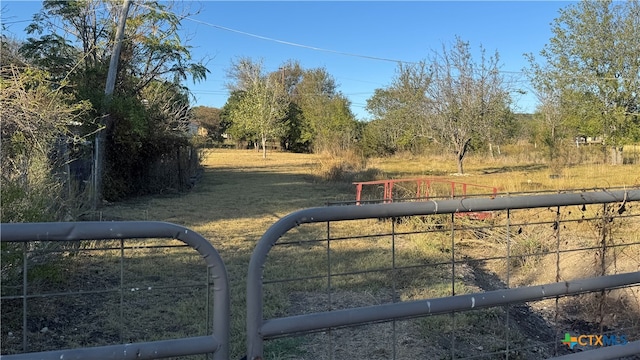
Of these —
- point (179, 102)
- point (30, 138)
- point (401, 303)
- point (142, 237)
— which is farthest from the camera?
point (179, 102)

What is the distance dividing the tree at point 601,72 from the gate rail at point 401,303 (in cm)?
2914

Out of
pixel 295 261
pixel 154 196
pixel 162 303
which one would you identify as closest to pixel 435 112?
pixel 154 196

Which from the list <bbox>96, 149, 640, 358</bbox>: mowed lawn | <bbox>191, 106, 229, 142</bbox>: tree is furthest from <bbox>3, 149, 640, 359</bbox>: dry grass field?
<bbox>191, 106, 229, 142</bbox>: tree

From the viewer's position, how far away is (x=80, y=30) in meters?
14.4

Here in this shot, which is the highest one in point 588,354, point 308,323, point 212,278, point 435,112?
point 435,112

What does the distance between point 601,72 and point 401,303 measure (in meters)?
30.8

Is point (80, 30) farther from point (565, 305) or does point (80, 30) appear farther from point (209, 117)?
point (209, 117)

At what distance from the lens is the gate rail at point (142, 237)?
1.47 m

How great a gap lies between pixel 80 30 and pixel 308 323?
606 inches

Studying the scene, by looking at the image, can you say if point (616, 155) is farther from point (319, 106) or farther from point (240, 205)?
point (319, 106)

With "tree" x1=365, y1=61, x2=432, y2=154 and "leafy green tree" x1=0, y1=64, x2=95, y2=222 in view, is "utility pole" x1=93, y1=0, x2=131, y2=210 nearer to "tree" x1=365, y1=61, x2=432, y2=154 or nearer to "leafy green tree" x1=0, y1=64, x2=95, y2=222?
"leafy green tree" x1=0, y1=64, x2=95, y2=222

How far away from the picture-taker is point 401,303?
6.38ft

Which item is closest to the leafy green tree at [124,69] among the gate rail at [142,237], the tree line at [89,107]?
the tree line at [89,107]

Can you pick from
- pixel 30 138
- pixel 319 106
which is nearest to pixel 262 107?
pixel 319 106
